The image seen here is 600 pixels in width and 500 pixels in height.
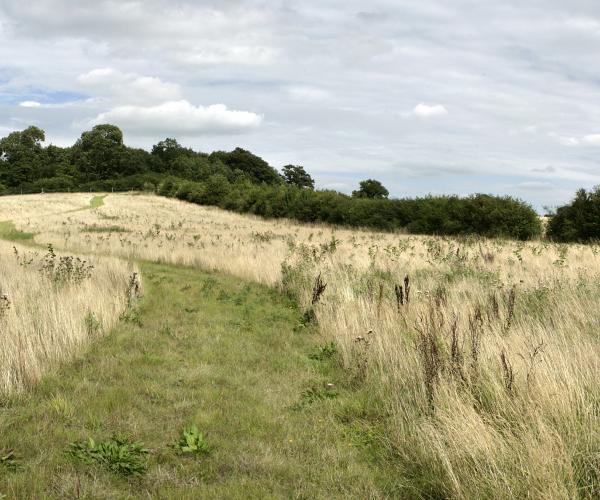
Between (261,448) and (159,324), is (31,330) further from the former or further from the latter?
(261,448)

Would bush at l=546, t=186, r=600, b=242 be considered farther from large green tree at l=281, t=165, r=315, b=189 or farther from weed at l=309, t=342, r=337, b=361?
large green tree at l=281, t=165, r=315, b=189

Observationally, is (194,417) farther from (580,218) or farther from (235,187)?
(235,187)

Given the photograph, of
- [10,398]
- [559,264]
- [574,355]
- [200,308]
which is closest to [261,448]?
[10,398]

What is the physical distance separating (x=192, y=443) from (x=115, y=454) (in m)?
0.68

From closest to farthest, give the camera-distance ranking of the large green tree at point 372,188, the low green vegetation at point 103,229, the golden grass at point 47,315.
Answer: the golden grass at point 47,315, the low green vegetation at point 103,229, the large green tree at point 372,188

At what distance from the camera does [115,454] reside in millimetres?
4395

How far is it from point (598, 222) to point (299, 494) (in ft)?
104

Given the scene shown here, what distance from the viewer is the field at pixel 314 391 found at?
13.3ft

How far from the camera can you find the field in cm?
407

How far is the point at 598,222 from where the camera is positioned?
3012cm

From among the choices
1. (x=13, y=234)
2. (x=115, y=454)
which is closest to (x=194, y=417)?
(x=115, y=454)

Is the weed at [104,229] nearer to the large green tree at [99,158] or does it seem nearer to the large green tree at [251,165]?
the large green tree at [99,158]

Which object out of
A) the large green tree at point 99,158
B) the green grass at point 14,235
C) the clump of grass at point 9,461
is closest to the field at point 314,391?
the clump of grass at point 9,461

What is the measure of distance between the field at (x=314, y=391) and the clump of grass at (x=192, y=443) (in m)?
0.08
